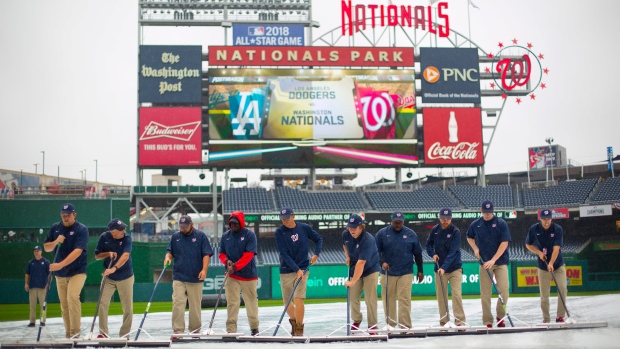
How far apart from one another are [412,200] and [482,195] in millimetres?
4920

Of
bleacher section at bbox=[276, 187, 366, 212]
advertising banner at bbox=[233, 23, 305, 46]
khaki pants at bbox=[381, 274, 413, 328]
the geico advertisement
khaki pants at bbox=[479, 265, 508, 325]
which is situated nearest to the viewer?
khaki pants at bbox=[381, 274, 413, 328]

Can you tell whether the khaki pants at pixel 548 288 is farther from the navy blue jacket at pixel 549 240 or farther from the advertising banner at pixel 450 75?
the advertising banner at pixel 450 75

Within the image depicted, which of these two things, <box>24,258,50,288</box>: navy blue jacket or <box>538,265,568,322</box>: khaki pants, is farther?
<box>24,258,50,288</box>: navy blue jacket

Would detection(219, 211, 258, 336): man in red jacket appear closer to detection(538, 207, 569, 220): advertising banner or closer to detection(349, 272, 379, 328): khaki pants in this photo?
detection(349, 272, 379, 328): khaki pants

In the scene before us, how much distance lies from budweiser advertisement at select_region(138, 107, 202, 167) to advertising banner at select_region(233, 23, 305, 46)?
5847mm

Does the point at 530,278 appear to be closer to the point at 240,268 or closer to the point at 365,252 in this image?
the point at 365,252

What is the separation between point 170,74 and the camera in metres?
43.2

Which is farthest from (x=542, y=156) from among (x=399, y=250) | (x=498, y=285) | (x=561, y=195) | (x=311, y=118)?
(x=399, y=250)

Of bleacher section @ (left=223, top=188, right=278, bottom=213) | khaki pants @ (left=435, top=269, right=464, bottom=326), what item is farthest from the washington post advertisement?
khaki pants @ (left=435, top=269, right=464, bottom=326)

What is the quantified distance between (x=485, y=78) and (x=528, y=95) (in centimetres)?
335

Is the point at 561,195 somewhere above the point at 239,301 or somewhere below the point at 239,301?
above

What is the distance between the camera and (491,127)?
46.3 m

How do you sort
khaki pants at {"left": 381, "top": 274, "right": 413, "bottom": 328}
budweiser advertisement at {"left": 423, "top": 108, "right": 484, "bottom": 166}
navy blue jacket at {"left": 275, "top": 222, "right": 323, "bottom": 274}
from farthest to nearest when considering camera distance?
budweiser advertisement at {"left": 423, "top": 108, "right": 484, "bottom": 166}
navy blue jacket at {"left": 275, "top": 222, "right": 323, "bottom": 274}
khaki pants at {"left": 381, "top": 274, "right": 413, "bottom": 328}

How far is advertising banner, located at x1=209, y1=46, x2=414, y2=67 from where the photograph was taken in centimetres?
4353
